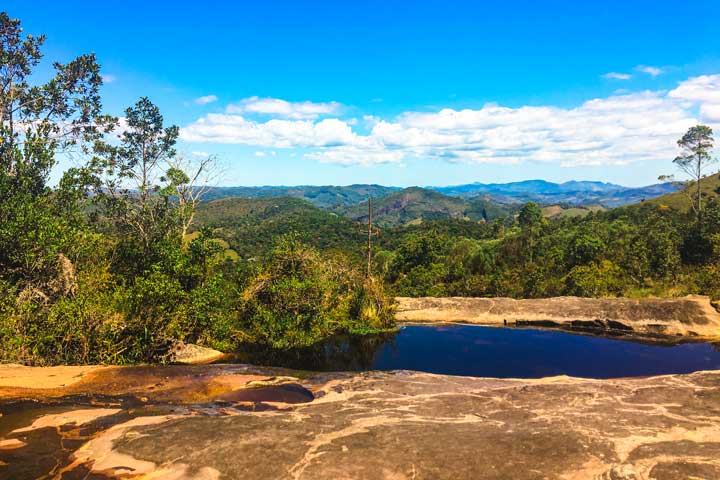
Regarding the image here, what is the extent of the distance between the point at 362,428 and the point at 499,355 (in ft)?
40.2

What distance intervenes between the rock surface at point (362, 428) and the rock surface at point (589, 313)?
10.2 meters

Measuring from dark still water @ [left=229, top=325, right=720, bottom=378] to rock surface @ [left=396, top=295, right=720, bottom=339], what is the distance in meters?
1.43

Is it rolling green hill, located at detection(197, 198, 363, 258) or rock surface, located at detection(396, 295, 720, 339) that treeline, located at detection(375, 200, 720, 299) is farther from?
rolling green hill, located at detection(197, 198, 363, 258)

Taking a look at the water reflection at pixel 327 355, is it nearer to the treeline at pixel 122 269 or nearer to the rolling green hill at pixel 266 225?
the treeline at pixel 122 269

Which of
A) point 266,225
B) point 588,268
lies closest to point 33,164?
point 588,268

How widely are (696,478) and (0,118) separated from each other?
28875 mm

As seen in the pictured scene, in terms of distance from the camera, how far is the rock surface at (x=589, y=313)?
2264cm

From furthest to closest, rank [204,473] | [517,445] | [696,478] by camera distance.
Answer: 1. [517,445]
2. [204,473]
3. [696,478]

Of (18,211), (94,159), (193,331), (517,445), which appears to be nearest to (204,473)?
(517,445)

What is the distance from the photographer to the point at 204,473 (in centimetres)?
790

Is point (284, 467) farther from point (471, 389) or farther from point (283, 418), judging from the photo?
point (471, 389)

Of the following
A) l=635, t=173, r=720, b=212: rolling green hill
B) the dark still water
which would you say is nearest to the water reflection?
the dark still water

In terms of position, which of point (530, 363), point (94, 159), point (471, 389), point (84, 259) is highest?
point (94, 159)

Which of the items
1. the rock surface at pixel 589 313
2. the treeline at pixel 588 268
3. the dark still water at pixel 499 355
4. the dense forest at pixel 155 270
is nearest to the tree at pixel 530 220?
the treeline at pixel 588 268
